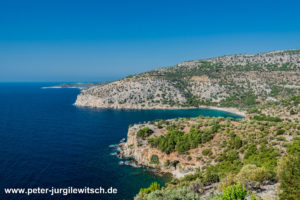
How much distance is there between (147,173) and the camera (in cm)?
4216

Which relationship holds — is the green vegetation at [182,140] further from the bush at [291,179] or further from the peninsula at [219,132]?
the bush at [291,179]

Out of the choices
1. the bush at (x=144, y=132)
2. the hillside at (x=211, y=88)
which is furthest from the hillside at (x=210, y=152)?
the hillside at (x=211, y=88)

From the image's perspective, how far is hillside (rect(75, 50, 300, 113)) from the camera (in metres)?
124

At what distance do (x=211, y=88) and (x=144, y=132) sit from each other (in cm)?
9709

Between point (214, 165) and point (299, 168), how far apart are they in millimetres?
23430

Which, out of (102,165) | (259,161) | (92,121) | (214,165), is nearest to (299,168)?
(259,161)

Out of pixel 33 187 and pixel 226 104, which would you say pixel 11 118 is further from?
pixel 226 104

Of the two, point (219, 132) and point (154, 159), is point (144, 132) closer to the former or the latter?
point (154, 159)

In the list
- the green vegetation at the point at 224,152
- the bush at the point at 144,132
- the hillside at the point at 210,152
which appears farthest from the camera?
the bush at the point at 144,132

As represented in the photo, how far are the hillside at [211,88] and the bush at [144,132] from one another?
73.9 m

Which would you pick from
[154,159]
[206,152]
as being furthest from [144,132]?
[206,152]

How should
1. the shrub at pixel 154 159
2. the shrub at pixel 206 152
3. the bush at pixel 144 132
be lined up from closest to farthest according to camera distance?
1. the shrub at pixel 206 152
2. the shrub at pixel 154 159
3. the bush at pixel 144 132

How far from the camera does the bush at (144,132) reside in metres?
52.0

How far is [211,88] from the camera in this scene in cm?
13812
